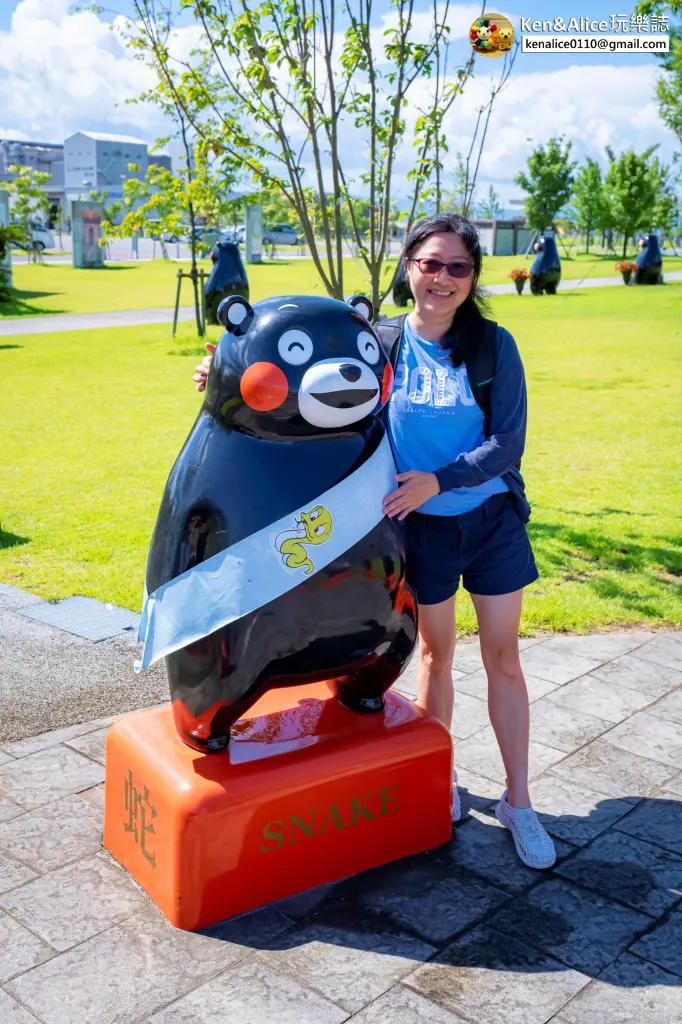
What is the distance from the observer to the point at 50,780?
347 centimetres

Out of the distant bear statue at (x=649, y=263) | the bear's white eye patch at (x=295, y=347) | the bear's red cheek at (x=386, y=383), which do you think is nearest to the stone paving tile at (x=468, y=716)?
the bear's red cheek at (x=386, y=383)

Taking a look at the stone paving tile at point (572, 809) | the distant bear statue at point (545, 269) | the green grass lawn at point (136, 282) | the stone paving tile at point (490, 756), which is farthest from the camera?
the distant bear statue at point (545, 269)

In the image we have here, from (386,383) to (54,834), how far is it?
5.88ft

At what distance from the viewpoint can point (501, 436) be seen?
2791 mm

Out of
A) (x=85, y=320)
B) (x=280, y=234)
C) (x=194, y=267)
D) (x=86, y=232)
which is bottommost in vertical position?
(x=85, y=320)

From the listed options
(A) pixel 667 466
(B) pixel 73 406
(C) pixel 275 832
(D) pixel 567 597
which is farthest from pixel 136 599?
(B) pixel 73 406

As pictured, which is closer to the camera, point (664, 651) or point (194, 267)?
point (664, 651)

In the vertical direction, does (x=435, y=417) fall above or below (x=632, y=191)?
below

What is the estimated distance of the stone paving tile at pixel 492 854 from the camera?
9.68ft

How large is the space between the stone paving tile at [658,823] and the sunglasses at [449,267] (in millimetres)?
1877

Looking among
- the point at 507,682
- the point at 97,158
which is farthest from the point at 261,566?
the point at 97,158

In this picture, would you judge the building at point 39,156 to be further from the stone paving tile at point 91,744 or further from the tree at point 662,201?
the stone paving tile at point 91,744

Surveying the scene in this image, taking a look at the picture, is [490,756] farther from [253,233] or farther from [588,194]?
[588,194]

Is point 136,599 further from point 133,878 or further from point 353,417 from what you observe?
point 353,417
